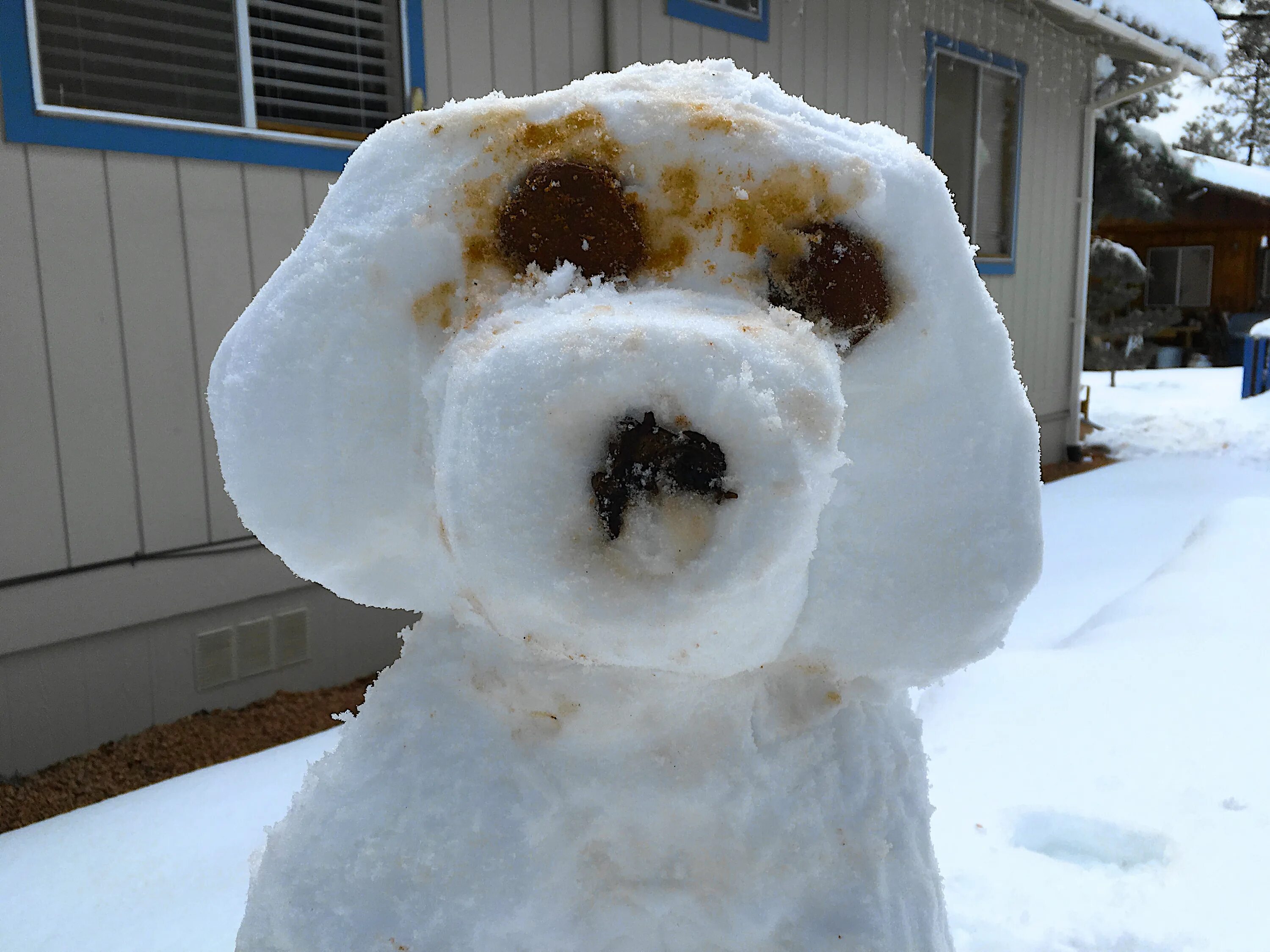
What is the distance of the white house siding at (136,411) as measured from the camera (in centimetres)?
283

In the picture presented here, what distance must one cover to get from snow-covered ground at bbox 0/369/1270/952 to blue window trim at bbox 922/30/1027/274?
12.0 ft

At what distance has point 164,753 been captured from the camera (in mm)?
3037

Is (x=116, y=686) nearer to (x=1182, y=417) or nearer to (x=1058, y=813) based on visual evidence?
(x=1058, y=813)

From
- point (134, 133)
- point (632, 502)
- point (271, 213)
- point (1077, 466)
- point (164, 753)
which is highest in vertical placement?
point (134, 133)

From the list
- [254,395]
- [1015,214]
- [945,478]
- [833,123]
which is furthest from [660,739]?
[1015,214]

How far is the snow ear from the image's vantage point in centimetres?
86

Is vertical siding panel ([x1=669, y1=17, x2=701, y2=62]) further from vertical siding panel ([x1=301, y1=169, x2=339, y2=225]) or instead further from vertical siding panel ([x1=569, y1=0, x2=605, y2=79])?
vertical siding panel ([x1=301, y1=169, x2=339, y2=225])

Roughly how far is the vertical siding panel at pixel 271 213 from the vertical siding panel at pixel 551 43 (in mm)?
1106

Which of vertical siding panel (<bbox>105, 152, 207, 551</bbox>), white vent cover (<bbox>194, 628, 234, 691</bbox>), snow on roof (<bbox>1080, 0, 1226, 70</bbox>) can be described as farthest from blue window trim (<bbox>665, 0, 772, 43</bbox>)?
white vent cover (<bbox>194, 628, 234, 691</bbox>)

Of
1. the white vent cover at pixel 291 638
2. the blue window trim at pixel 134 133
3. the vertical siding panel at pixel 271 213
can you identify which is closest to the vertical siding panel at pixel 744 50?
the blue window trim at pixel 134 133

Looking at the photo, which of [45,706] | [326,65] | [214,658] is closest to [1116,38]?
[326,65]

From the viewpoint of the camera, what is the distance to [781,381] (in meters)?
0.72

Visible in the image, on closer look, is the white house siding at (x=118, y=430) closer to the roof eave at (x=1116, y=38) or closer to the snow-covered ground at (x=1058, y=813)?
the snow-covered ground at (x=1058, y=813)

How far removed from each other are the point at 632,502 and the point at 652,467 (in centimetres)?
3
